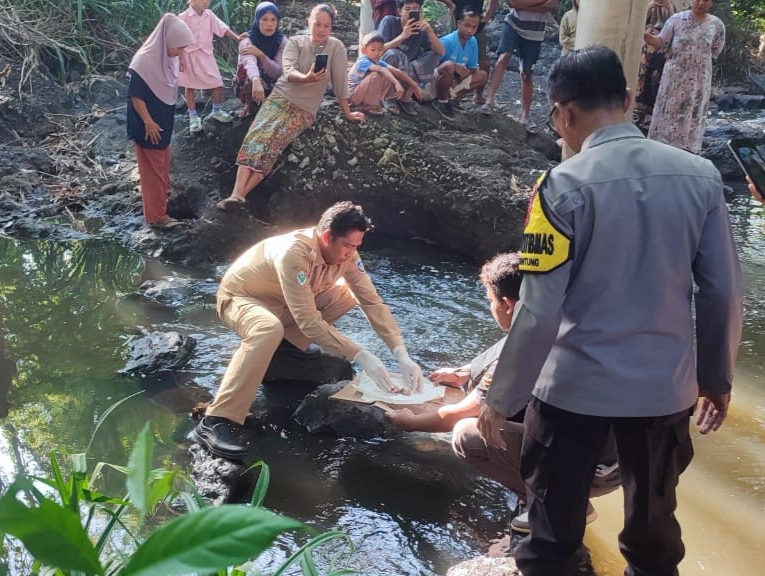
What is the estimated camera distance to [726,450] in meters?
3.41

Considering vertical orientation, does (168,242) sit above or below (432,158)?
below

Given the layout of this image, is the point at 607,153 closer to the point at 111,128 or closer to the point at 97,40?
the point at 111,128

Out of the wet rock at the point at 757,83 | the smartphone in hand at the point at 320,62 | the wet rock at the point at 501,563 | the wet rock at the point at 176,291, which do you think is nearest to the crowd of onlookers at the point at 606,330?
the wet rock at the point at 501,563

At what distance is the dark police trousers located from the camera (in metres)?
2.00

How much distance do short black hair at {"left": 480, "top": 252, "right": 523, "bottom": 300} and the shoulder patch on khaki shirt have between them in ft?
1.92

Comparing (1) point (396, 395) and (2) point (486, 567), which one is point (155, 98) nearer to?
(1) point (396, 395)

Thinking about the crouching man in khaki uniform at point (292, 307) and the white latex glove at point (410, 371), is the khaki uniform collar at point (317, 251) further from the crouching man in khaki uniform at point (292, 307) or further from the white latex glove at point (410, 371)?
→ the white latex glove at point (410, 371)

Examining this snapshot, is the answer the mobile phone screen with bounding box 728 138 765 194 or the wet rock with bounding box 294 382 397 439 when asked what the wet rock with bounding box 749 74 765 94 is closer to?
the mobile phone screen with bounding box 728 138 765 194

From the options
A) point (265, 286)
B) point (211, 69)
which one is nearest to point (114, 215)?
point (211, 69)

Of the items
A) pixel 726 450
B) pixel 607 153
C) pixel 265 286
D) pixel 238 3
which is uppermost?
pixel 238 3

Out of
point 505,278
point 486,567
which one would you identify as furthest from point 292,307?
point 486,567

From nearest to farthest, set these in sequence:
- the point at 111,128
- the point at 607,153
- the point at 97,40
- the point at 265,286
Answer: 1. the point at 607,153
2. the point at 265,286
3. the point at 111,128
4. the point at 97,40

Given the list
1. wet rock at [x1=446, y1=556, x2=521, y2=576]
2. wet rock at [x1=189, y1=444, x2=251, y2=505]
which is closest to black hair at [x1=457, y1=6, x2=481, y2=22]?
wet rock at [x1=189, y1=444, x2=251, y2=505]

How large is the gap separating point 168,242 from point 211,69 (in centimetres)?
199
